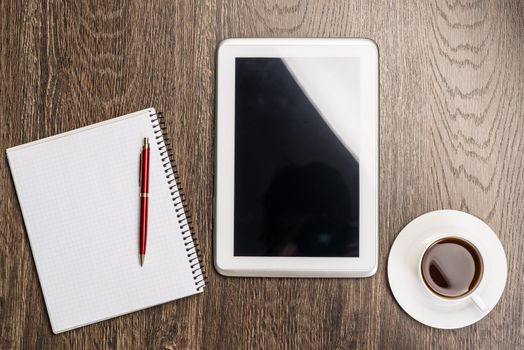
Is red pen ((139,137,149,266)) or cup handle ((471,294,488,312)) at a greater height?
red pen ((139,137,149,266))

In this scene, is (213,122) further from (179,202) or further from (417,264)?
(417,264)

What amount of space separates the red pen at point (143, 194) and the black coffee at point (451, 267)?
0.34 meters

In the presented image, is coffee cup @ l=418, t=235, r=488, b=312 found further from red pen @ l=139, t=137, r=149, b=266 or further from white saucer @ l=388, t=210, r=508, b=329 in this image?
red pen @ l=139, t=137, r=149, b=266

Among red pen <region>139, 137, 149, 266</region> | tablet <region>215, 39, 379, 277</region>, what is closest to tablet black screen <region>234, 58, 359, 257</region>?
tablet <region>215, 39, 379, 277</region>

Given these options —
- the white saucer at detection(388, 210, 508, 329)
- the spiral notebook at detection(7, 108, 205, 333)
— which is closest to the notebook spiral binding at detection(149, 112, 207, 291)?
the spiral notebook at detection(7, 108, 205, 333)

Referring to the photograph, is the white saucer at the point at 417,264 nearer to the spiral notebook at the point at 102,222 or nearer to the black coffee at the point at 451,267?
the black coffee at the point at 451,267

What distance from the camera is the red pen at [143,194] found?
2.31ft

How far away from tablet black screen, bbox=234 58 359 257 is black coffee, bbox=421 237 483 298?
0.09 meters

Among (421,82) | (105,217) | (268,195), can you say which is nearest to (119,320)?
(105,217)

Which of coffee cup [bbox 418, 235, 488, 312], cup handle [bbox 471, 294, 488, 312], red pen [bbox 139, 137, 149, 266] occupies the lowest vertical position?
cup handle [bbox 471, 294, 488, 312]

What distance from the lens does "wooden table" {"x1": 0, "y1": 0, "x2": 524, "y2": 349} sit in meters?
0.71

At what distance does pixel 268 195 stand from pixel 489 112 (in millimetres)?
292

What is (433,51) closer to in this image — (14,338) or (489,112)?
(489,112)

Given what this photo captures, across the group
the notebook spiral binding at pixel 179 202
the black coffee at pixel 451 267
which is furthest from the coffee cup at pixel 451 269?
the notebook spiral binding at pixel 179 202
